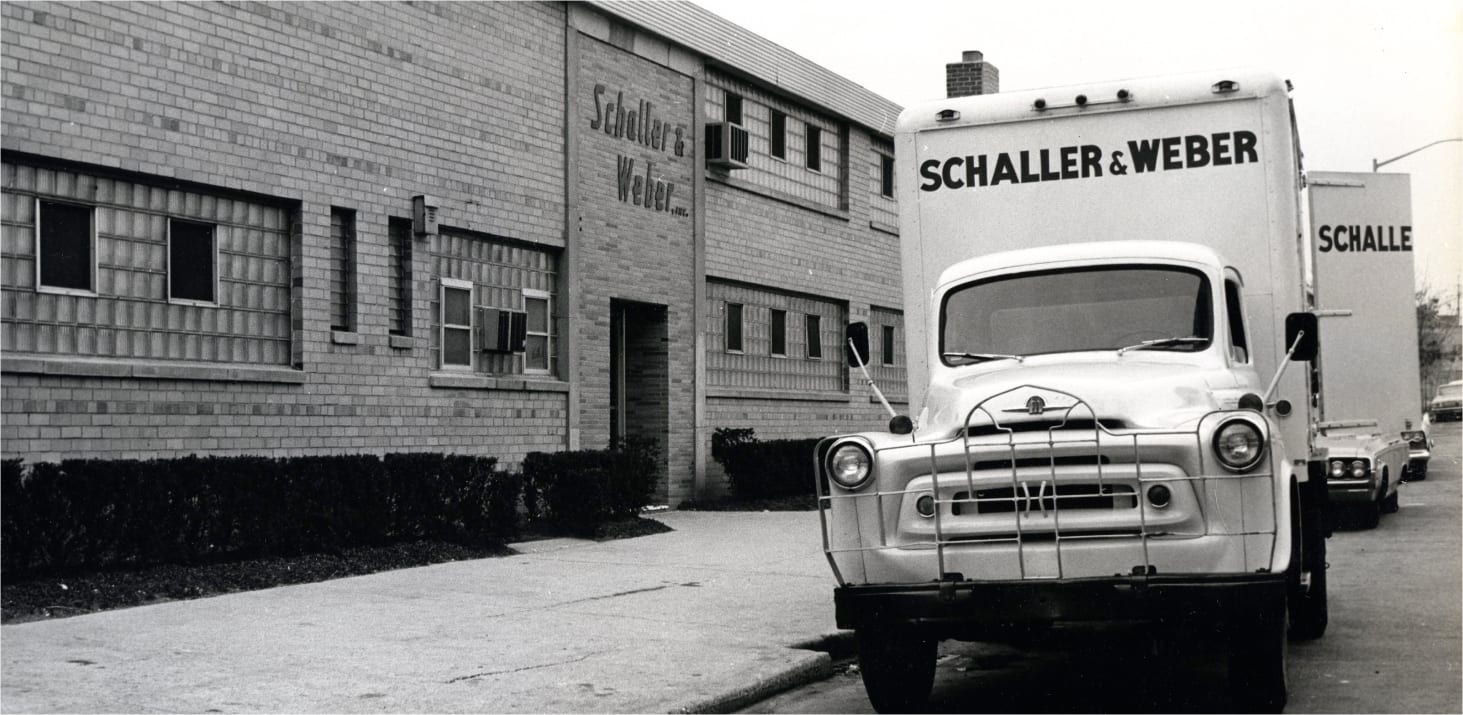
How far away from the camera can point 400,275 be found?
1616 cm

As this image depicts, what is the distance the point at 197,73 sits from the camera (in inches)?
534

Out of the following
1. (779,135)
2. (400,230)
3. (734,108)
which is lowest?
(400,230)

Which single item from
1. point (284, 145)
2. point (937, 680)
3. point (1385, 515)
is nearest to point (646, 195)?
point (284, 145)

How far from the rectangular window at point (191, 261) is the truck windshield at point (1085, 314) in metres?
7.70

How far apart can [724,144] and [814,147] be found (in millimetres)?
4301

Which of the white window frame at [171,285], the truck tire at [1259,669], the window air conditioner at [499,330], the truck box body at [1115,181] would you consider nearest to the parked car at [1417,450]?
the window air conditioner at [499,330]

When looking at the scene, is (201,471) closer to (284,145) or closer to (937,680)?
(284,145)

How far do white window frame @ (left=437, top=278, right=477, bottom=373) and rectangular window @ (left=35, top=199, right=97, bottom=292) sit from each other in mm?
4481

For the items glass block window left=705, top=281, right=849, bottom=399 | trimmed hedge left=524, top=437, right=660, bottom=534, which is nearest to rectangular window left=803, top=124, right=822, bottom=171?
glass block window left=705, top=281, right=849, bottom=399

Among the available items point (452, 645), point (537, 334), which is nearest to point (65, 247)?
point (452, 645)

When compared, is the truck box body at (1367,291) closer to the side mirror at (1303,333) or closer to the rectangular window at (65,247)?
the side mirror at (1303,333)

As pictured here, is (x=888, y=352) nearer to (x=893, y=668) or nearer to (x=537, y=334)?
(x=537, y=334)

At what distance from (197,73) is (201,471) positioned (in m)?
3.76

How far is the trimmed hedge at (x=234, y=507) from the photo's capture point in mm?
10828
